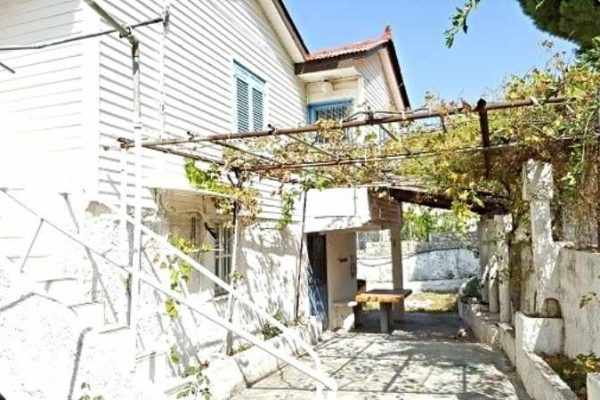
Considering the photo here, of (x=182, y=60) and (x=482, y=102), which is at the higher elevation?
(x=182, y=60)

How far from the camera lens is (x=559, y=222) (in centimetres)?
815

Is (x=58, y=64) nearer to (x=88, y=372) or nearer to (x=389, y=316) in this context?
(x=88, y=372)

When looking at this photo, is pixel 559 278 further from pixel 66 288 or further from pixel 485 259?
pixel 485 259

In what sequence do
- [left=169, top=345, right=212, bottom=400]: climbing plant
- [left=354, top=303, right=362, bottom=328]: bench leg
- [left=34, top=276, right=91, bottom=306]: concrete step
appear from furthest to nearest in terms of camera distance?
[left=354, top=303, right=362, bottom=328]: bench leg
[left=169, top=345, right=212, bottom=400]: climbing plant
[left=34, top=276, right=91, bottom=306]: concrete step

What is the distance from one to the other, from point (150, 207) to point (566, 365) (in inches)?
234

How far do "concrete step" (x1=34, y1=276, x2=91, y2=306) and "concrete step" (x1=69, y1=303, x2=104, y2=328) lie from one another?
16 cm

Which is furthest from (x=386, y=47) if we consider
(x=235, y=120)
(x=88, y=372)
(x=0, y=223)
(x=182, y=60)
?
(x=88, y=372)

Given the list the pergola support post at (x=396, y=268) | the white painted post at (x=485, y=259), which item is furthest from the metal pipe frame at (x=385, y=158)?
the pergola support post at (x=396, y=268)

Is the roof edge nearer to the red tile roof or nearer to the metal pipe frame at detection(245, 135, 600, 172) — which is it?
the red tile roof

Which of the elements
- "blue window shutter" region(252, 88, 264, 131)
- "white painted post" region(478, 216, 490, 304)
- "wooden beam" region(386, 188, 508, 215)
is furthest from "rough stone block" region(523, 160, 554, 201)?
"white painted post" region(478, 216, 490, 304)

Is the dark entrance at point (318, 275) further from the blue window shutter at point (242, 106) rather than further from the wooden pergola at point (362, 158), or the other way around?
the blue window shutter at point (242, 106)

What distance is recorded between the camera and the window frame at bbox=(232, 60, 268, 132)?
10086 millimetres

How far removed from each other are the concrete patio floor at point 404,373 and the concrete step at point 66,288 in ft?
9.88

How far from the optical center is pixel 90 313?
14.8ft
